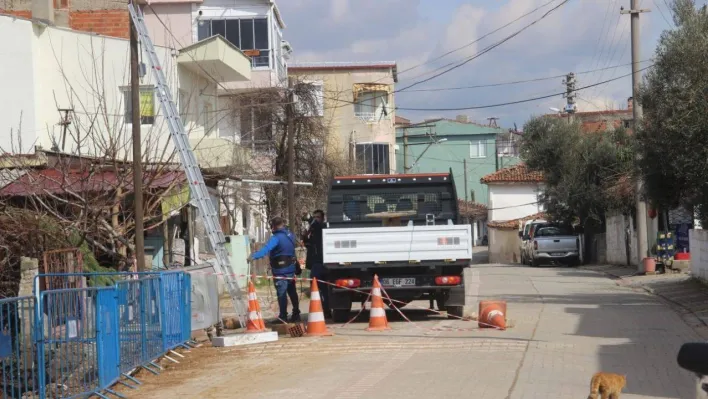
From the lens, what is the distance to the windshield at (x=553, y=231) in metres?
45.3

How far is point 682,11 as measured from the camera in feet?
72.4

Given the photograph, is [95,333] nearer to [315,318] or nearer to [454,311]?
[315,318]

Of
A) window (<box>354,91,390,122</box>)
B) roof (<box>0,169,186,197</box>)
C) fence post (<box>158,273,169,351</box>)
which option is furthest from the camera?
window (<box>354,91,390,122</box>)

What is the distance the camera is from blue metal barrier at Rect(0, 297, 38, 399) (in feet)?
31.4

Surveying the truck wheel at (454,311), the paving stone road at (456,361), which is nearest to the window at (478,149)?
the paving stone road at (456,361)

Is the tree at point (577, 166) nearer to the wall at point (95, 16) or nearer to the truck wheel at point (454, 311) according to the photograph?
the wall at point (95, 16)

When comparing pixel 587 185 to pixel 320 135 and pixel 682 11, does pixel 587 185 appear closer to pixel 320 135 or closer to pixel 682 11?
pixel 320 135

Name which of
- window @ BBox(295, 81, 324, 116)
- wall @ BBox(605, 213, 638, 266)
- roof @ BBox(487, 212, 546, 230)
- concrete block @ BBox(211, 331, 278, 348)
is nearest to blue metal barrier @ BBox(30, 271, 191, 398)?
concrete block @ BBox(211, 331, 278, 348)

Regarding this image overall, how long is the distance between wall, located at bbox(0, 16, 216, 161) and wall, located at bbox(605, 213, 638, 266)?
17216 millimetres

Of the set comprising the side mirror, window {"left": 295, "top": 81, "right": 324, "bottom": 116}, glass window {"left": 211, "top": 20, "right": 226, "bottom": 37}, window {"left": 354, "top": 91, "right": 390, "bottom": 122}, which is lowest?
the side mirror

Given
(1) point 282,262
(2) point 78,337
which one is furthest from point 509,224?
(2) point 78,337

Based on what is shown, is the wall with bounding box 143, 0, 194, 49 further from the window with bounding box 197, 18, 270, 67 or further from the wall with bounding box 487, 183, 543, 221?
the wall with bounding box 487, 183, 543, 221

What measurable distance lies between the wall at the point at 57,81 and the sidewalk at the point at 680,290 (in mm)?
12488

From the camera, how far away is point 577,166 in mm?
44938
